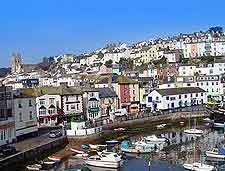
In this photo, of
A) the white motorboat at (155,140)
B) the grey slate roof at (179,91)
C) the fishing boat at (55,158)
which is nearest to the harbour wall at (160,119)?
the grey slate roof at (179,91)

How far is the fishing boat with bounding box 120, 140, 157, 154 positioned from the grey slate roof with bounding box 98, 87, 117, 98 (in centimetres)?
2374

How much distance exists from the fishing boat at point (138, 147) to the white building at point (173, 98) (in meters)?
28.3

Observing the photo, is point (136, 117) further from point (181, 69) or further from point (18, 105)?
point (181, 69)

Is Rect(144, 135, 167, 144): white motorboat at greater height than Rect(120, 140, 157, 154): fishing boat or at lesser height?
greater

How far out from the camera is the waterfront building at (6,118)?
144 feet

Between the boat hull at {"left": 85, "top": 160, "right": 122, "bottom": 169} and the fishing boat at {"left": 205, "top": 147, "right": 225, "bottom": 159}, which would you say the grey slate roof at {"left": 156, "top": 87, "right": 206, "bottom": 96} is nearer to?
the fishing boat at {"left": 205, "top": 147, "right": 225, "bottom": 159}

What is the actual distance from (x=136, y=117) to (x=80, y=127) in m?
15.8

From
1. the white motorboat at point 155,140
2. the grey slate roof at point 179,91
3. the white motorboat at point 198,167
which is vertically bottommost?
the white motorboat at point 198,167

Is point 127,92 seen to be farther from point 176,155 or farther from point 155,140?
point 176,155

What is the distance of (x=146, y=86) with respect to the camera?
81625 mm

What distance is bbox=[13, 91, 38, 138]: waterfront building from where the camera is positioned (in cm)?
4834

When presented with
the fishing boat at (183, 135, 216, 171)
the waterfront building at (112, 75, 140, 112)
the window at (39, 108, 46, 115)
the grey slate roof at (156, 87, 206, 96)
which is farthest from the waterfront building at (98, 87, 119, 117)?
the fishing boat at (183, 135, 216, 171)

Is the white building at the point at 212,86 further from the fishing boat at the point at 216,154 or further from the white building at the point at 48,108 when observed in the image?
the fishing boat at the point at 216,154

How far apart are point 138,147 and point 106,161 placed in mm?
7431
